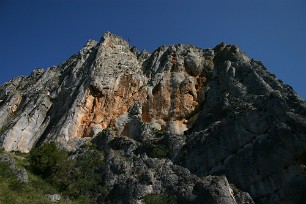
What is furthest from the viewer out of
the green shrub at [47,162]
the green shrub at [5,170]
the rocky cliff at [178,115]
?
the green shrub at [47,162]

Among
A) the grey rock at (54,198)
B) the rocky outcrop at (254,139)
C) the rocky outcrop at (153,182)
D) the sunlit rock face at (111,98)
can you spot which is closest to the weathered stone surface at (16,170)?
the grey rock at (54,198)

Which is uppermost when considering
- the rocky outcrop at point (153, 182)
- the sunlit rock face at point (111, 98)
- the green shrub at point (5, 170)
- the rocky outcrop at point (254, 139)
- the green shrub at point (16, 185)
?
the sunlit rock face at point (111, 98)

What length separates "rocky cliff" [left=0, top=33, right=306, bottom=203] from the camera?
33.1m

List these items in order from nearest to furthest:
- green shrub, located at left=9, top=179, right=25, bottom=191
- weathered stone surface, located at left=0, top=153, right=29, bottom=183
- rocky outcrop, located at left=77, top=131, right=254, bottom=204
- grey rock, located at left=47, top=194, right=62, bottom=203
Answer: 1. rocky outcrop, located at left=77, top=131, right=254, bottom=204
2. green shrub, located at left=9, top=179, right=25, bottom=191
3. grey rock, located at left=47, top=194, right=62, bottom=203
4. weathered stone surface, located at left=0, top=153, right=29, bottom=183

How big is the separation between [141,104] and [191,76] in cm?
A: 912

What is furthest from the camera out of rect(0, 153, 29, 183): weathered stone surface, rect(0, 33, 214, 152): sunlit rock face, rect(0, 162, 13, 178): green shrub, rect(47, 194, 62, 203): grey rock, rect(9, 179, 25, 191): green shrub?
rect(0, 33, 214, 152): sunlit rock face

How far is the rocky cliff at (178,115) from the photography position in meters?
33.1

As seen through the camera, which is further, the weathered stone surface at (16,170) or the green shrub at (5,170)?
the weathered stone surface at (16,170)

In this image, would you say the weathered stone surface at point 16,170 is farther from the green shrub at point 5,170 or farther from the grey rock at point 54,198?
the grey rock at point 54,198

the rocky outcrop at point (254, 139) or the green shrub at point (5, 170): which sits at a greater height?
the rocky outcrop at point (254, 139)

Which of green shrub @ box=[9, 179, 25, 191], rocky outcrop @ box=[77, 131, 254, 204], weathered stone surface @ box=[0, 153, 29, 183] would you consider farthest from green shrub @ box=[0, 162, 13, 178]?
rocky outcrop @ box=[77, 131, 254, 204]

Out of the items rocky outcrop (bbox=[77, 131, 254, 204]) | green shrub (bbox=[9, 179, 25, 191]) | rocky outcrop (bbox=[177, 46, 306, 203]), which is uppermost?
rocky outcrop (bbox=[177, 46, 306, 203])

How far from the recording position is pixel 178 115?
2055 inches

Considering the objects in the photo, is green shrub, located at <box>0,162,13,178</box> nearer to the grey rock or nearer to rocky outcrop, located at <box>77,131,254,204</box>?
the grey rock
